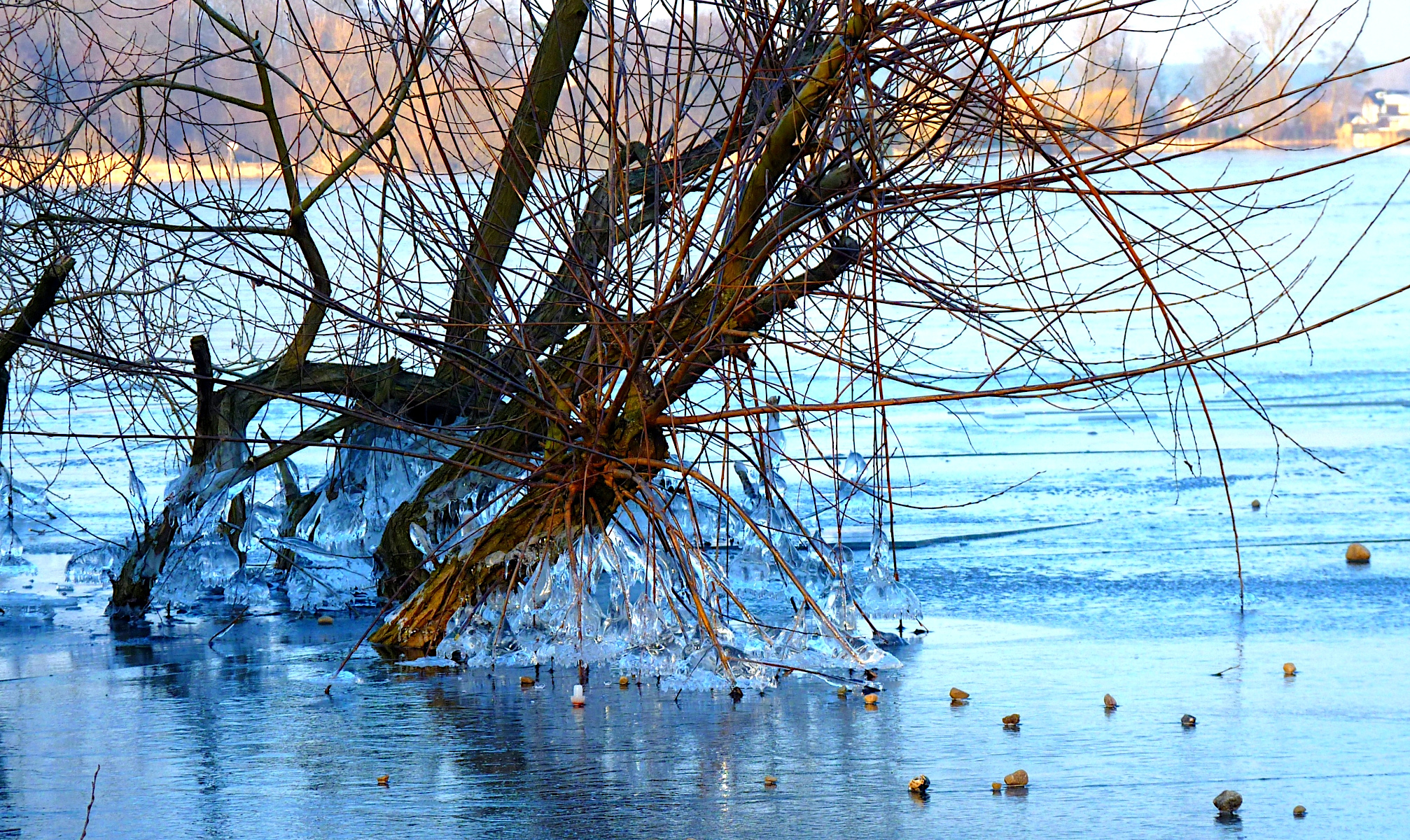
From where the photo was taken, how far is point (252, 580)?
20.7ft

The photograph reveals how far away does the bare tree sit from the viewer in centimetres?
412

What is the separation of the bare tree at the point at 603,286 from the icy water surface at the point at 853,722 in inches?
12.9

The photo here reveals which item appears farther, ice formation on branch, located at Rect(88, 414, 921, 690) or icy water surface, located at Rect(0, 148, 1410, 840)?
ice formation on branch, located at Rect(88, 414, 921, 690)

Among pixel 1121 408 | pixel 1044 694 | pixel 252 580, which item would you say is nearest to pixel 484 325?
pixel 1044 694

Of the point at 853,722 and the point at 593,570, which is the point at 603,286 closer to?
the point at 593,570

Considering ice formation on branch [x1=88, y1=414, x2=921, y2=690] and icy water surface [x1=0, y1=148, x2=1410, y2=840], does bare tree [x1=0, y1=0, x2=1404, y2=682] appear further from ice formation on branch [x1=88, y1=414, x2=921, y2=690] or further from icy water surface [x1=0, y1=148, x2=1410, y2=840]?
icy water surface [x1=0, y1=148, x2=1410, y2=840]

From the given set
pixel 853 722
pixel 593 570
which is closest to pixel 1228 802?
pixel 853 722

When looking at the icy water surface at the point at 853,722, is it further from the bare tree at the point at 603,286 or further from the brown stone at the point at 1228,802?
the bare tree at the point at 603,286

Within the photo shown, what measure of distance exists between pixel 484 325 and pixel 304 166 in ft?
6.80

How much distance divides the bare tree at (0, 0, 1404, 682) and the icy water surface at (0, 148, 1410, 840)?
0.33 m

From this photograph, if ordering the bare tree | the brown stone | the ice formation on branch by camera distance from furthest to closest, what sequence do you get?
the ice formation on branch → the bare tree → the brown stone

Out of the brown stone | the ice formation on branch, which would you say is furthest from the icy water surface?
the ice formation on branch

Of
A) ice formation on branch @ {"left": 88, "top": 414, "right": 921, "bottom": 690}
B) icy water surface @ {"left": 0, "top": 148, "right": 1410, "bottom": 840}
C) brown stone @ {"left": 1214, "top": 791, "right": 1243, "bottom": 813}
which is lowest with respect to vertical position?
brown stone @ {"left": 1214, "top": 791, "right": 1243, "bottom": 813}

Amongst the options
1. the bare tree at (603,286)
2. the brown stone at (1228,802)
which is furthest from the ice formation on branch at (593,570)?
the brown stone at (1228,802)
